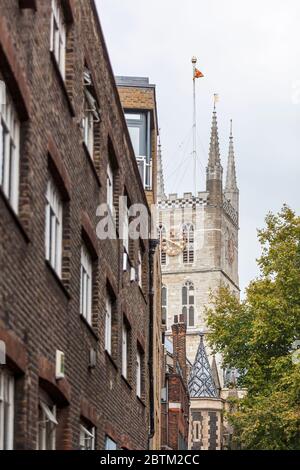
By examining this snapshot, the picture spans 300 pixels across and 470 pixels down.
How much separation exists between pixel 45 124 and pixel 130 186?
1112 centimetres

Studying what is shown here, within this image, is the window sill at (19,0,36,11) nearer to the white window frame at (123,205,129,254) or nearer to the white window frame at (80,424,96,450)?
the white window frame at (80,424,96,450)

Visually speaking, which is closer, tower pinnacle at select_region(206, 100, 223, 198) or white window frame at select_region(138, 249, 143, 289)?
white window frame at select_region(138, 249, 143, 289)

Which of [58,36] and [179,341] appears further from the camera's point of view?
[179,341]

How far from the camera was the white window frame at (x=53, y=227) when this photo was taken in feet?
49.5

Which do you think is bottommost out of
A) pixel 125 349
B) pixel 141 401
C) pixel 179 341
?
pixel 141 401

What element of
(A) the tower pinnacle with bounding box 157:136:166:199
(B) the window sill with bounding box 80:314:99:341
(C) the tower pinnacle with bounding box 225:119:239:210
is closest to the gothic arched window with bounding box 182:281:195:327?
(A) the tower pinnacle with bounding box 157:136:166:199

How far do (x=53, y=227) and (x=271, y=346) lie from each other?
31.8 meters

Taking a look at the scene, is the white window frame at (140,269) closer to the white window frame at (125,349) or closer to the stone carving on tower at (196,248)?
the white window frame at (125,349)

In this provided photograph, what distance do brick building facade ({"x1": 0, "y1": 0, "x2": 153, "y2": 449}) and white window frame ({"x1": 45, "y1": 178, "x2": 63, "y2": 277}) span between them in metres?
0.02

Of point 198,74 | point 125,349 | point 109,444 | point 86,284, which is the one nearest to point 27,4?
point 86,284

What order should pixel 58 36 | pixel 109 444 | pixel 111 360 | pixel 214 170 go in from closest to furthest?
pixel 58 36
pixel 109 444
pixel 111 360
pixel 214 170

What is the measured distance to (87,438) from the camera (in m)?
18.2

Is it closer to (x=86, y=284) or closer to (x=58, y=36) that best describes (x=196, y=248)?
(x=86, y=284)

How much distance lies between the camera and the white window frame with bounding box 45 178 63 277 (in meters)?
15.1
